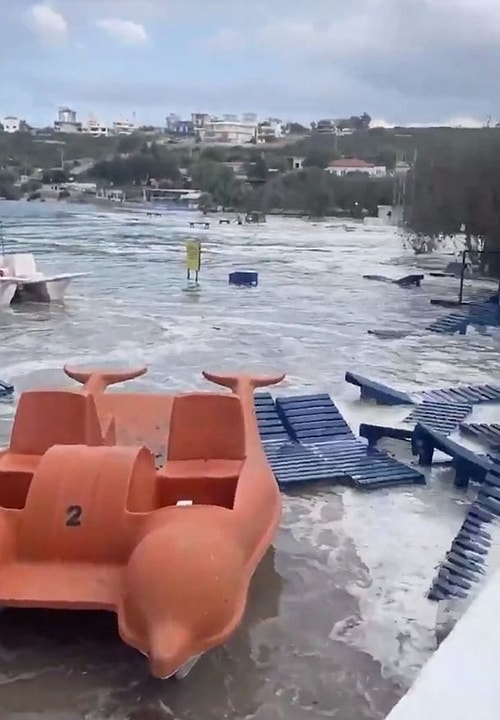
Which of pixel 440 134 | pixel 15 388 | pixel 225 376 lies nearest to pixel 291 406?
pixel 225 376

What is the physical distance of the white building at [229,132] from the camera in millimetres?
156375

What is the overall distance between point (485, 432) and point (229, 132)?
162278 millimetres

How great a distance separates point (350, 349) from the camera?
16.3m

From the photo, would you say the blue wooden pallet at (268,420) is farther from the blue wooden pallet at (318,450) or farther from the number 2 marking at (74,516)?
the number 2 marking at (74,516)

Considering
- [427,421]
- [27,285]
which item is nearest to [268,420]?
[427,421]

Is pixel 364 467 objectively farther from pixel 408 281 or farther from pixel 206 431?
pixel 408 281

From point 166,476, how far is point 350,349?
9.39 m

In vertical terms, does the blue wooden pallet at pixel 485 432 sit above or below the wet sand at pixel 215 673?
above

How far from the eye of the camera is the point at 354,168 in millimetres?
91062

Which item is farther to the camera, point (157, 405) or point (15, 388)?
point (15, 388)

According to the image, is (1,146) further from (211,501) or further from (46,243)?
(211,501)

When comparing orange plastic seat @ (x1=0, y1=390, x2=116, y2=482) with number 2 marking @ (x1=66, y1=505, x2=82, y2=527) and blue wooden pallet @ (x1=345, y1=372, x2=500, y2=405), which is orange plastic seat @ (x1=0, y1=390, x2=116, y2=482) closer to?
number 2 marking @ (x1=66, y1=505, x2=82, y2=527)

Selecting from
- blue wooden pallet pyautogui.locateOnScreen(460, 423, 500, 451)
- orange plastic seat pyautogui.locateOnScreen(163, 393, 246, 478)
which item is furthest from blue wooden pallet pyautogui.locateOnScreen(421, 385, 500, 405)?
orange plastic seat pyautogui.locateOnScreen(163, 393, 246, 478)

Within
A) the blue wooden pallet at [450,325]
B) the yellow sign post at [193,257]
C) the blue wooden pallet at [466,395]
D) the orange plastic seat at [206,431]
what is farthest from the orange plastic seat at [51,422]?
the yellow sign post at [193,257]
